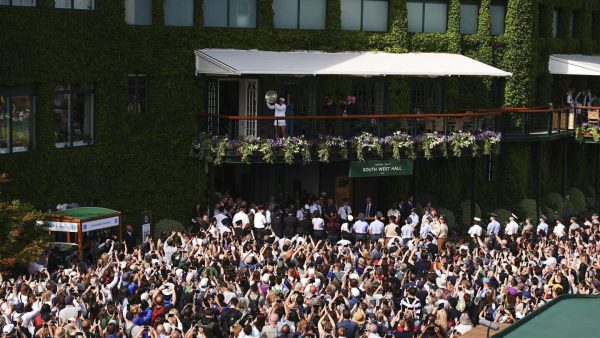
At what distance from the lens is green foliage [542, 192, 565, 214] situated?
48406 millimetres

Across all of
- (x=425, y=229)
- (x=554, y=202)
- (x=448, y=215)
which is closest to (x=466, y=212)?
(x=448, y=215)

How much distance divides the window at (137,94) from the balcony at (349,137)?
216cm

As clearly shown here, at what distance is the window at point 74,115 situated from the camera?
115ft

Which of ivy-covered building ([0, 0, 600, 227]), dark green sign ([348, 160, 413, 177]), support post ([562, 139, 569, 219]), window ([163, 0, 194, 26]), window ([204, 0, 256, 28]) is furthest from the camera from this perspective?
support post ([562, 139, 569, 219])

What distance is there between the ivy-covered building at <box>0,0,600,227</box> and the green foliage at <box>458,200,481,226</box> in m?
0.30

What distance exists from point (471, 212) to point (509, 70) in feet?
22.6

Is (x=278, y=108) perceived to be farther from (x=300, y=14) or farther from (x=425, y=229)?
(x=425, y=229)

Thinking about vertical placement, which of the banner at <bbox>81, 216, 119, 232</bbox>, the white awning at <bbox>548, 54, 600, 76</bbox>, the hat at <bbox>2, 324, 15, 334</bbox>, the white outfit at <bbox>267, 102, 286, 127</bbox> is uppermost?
the white awning at <bbox>548, 54, 600, 76</bbox>

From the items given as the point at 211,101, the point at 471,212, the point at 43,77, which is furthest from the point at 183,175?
the point at 471,212

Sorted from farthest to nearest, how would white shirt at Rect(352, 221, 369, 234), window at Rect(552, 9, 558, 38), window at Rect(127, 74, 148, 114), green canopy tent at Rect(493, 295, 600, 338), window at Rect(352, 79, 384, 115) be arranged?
window at Rect(552, 9, 558, 38)
window at Rect(352, 79, 384, 115)
window at Rect(127, 74, 148, 114)
white shirt at Rect(352, 221, 369, 234)
green canopy tent at Rect(493, 295, 600, 338)

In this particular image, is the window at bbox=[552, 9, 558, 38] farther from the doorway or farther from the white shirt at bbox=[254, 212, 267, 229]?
the white shirt at bbox=[254, 212, 267, 229]

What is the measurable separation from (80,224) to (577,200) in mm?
27162

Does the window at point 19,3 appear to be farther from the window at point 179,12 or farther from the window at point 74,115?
the window at point 179,12

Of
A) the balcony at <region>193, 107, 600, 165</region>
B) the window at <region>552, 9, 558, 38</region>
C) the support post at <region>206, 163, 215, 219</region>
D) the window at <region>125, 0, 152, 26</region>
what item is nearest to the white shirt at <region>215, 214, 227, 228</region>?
the balcony at <region>193, 107, 600, 165</region>
